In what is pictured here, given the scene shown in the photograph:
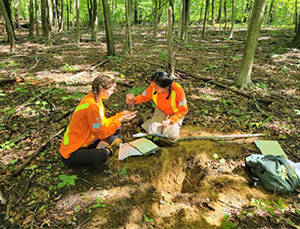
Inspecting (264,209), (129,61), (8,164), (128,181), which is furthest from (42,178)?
(129,61)

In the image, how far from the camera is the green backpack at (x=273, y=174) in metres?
2.62

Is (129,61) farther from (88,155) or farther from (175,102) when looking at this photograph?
(88,155)

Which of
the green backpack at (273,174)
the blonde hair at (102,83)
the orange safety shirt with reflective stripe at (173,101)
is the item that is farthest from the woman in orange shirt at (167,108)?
the green backpack at (273,174)

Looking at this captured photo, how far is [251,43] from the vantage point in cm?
532

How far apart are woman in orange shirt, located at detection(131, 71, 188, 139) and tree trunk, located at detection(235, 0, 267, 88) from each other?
3066 millimetres

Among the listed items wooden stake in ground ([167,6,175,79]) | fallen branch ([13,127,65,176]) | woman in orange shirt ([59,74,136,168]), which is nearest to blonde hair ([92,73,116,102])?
woman in orange shirt ([59,74,136,168])

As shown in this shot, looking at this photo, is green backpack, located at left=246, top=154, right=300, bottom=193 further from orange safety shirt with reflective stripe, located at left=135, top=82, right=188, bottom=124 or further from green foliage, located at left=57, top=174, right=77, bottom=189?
green foliage, located at left=57, top=174, right=77, bottom=189

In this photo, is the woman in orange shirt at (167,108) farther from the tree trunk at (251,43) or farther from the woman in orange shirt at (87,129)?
the tree trunk at (251,43)

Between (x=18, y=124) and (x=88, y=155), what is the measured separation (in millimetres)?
2183

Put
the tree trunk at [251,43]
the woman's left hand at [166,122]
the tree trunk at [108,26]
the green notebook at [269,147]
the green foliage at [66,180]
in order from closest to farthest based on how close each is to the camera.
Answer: the green foliage at [66,180] → the green notebook at [269,147] → the woman's left hand at [166,122] → the tree trunk at [251,43] → the tree trunk at [108,26]

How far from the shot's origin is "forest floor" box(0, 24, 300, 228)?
237cm

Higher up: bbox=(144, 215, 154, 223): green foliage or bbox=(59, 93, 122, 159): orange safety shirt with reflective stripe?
bbox=(59, 93, 122, 159): orange safety shirt with reflective stripe

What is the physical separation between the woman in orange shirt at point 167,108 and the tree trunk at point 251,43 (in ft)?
10.1

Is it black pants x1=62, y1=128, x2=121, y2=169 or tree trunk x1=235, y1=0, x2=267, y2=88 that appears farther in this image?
tree trunk x1=235, y1=0, x2=267, y2=88
